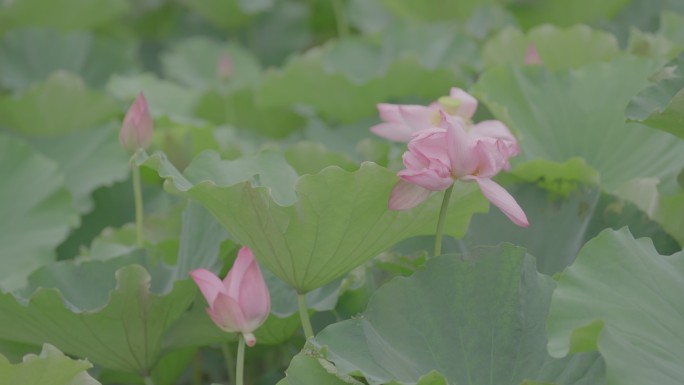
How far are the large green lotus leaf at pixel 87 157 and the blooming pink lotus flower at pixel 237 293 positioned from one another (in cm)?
90

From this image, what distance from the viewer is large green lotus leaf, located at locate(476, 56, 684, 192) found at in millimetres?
1453

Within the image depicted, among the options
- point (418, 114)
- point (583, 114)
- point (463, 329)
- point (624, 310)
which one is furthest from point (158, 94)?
point (624, 310)

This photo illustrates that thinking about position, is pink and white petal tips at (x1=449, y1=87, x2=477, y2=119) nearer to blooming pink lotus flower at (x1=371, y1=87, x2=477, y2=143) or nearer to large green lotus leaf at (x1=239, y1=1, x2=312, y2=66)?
blooming pink lotus flower at (x1=371, y1=87, x2=477, y2=143)

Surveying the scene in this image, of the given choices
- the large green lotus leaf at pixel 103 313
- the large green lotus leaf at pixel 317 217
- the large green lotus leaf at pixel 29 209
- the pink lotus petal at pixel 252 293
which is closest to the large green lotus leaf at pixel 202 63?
the large green lotus leaf at pixel 29 209

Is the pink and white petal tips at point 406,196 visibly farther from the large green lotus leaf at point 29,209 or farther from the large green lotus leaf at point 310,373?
the large green lotus leaf at point 29,209

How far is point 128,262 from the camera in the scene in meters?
1.31

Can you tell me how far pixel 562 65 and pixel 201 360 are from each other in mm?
724

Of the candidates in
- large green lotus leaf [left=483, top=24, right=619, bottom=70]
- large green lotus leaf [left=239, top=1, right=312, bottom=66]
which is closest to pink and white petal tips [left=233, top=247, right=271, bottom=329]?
large green lotus leaf [left=483, top=24, right=619, bottom=70]

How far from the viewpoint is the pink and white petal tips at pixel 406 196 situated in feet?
3.42

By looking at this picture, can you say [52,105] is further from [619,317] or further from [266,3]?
[619,317]

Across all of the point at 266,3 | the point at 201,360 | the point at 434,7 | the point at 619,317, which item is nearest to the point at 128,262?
the point at 201,360

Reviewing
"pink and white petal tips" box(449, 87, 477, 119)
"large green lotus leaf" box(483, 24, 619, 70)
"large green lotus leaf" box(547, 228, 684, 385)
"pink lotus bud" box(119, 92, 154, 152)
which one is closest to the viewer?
"large green lotus leaf" box(547, 228, 684, 385)

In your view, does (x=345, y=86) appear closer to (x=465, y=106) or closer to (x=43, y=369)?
(x=465, y=106)

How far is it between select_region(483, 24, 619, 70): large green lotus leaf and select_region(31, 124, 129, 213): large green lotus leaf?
0.66 m
